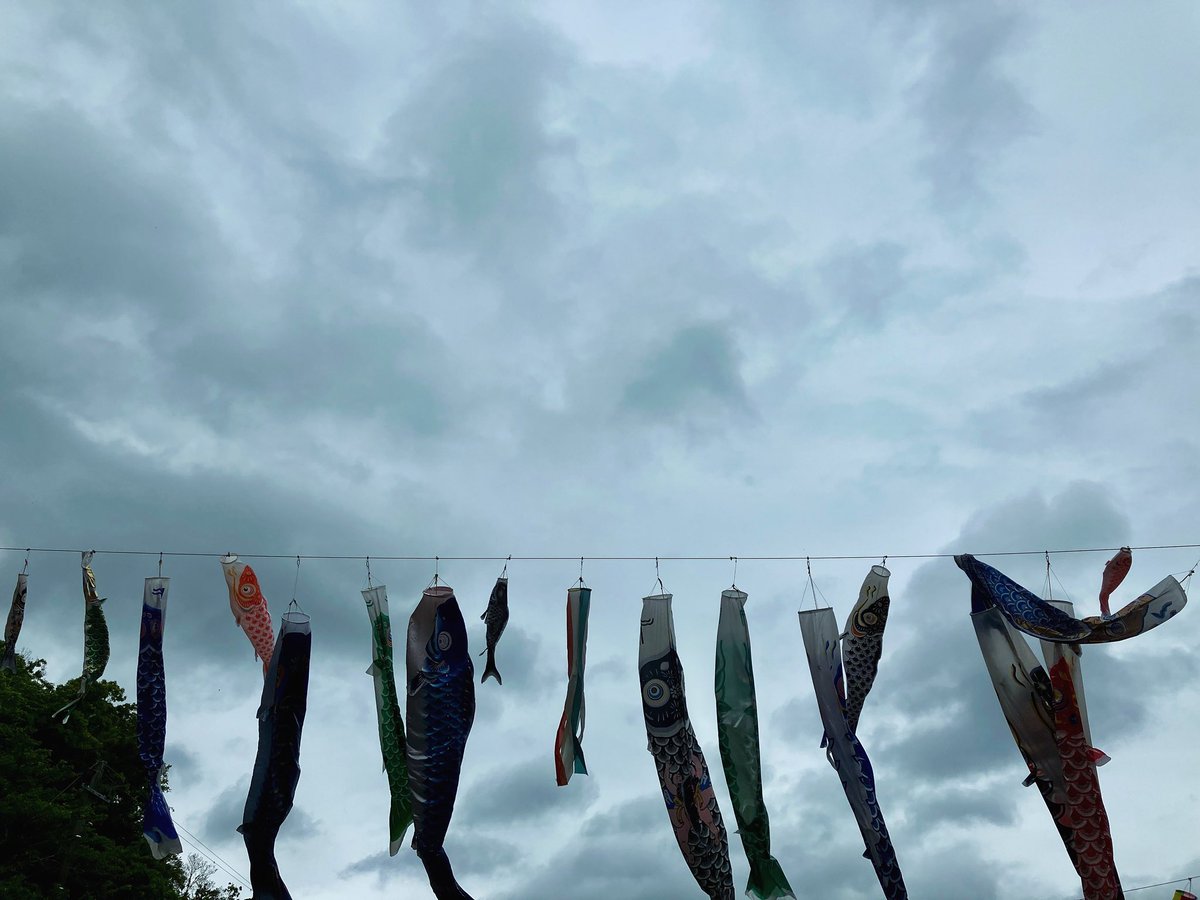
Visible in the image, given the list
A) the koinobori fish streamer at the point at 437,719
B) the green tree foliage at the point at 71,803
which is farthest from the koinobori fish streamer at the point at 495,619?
the green tree foliage at the point at 71,803

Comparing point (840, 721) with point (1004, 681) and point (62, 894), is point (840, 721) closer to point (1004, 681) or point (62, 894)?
point (1004, 681)

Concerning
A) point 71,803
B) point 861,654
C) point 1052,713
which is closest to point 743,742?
point 861,654

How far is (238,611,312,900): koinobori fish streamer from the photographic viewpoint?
13047mm

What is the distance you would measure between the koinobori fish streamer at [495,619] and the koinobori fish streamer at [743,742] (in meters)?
2.76

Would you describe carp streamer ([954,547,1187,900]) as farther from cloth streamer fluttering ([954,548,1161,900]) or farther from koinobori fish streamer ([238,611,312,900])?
koinobori fish streamer ([238,611,312,900])

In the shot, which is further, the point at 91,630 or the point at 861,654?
the point at 91,630

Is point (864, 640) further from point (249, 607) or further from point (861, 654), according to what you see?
point (249, 607)

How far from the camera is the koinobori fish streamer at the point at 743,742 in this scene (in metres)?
12.2

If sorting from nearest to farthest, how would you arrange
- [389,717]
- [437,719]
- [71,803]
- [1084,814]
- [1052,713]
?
[1084,814] → [1052,713] → [437,719] → [389,717] → [71,803]

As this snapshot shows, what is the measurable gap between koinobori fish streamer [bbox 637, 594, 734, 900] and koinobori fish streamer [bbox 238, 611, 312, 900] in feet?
13.8

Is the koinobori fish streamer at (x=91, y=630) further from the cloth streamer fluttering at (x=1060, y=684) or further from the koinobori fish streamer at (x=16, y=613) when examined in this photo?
the cloth streamer fluttering at (x=1060, y=684)

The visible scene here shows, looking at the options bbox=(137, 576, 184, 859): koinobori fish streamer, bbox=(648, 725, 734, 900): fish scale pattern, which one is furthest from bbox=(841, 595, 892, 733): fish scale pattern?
bbox=(137, 576, 184, 859): koinobori fish streamer

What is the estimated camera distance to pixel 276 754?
523 inches

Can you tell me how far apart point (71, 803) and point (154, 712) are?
8476 millimetres
